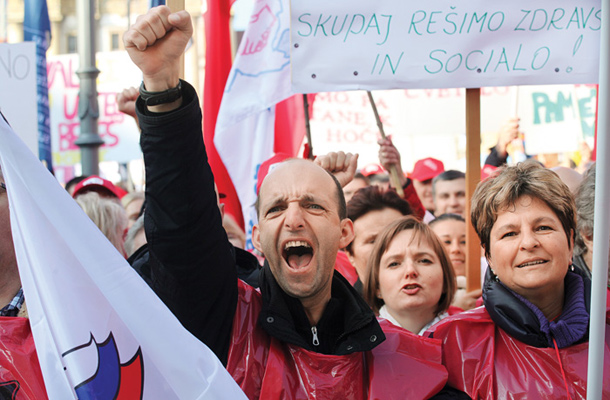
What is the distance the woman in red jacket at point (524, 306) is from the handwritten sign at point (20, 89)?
93.1 inches

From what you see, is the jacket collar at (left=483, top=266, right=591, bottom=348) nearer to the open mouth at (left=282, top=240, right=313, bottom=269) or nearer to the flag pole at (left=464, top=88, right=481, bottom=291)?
the open mouth at (left=282, top=240, right=313, bottom=269)

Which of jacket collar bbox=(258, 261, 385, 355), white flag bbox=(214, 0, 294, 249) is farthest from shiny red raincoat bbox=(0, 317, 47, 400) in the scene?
white flag bbox=(214, 0, 294, 249)

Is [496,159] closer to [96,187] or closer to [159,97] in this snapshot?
[96,187]

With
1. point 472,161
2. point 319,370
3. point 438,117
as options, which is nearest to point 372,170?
point 438,117

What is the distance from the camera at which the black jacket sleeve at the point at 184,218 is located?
205cm

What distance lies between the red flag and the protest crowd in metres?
2.47

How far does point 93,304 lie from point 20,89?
263cm

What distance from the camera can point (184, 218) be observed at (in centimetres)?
208

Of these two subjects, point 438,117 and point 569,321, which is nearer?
point 569,321

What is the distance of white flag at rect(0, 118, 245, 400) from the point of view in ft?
6.06

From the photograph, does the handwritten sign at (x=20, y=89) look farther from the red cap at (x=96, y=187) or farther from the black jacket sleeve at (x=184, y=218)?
the black jacket sleeve at (x=184, y=218)

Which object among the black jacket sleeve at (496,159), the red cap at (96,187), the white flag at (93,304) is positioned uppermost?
the black jacket sleeve at (496,159)

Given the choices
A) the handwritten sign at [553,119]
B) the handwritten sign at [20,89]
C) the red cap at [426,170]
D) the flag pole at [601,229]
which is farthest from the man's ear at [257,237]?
the handwritten sign at [553,119]

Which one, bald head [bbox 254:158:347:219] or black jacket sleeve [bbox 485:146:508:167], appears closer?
bald head [bbox 254:158:347:219]
